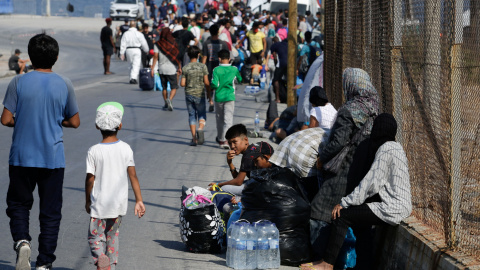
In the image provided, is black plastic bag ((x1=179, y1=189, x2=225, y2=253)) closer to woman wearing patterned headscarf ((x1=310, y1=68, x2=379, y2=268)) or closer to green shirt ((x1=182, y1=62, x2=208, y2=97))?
woman wearing patterned headscarf ((x1=310, y1=68, x2=379, y2=268))

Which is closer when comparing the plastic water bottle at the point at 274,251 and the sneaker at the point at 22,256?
the sneaker at the point at 22,256

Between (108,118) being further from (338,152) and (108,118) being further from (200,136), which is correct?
(200,136)

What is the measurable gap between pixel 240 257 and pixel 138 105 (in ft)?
42.8

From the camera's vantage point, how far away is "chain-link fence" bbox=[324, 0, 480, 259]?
527 centimetres

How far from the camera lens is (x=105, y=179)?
556 centimetres

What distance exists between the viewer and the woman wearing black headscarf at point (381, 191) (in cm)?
614

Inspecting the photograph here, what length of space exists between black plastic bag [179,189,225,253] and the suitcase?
15.6 m

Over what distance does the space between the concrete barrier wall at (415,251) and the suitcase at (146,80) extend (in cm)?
1631

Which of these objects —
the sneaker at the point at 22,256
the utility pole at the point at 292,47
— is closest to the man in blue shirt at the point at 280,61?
the utility pole at the point at 292,47

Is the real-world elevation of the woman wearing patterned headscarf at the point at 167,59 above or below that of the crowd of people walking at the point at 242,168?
above

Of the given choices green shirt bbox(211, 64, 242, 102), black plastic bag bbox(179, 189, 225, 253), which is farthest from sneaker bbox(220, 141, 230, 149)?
black plastic bag bbox(179, 189, 225, 253)

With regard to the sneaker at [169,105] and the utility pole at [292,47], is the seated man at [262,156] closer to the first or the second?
the utility pole at [292,47]

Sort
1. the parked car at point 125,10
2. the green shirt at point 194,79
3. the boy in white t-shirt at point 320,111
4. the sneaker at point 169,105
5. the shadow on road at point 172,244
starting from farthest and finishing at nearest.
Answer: the parked car at point 125,10, the sneaker at point 169,105, the green shirt at point 194,79, the boy in white t-shirt at point 320,111, the shadow on road at point 172,244

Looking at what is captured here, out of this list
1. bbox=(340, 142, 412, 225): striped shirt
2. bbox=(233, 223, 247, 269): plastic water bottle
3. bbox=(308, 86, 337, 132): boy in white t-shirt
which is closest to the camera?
bbox=(340, 142, 412, 225): striped shirt
